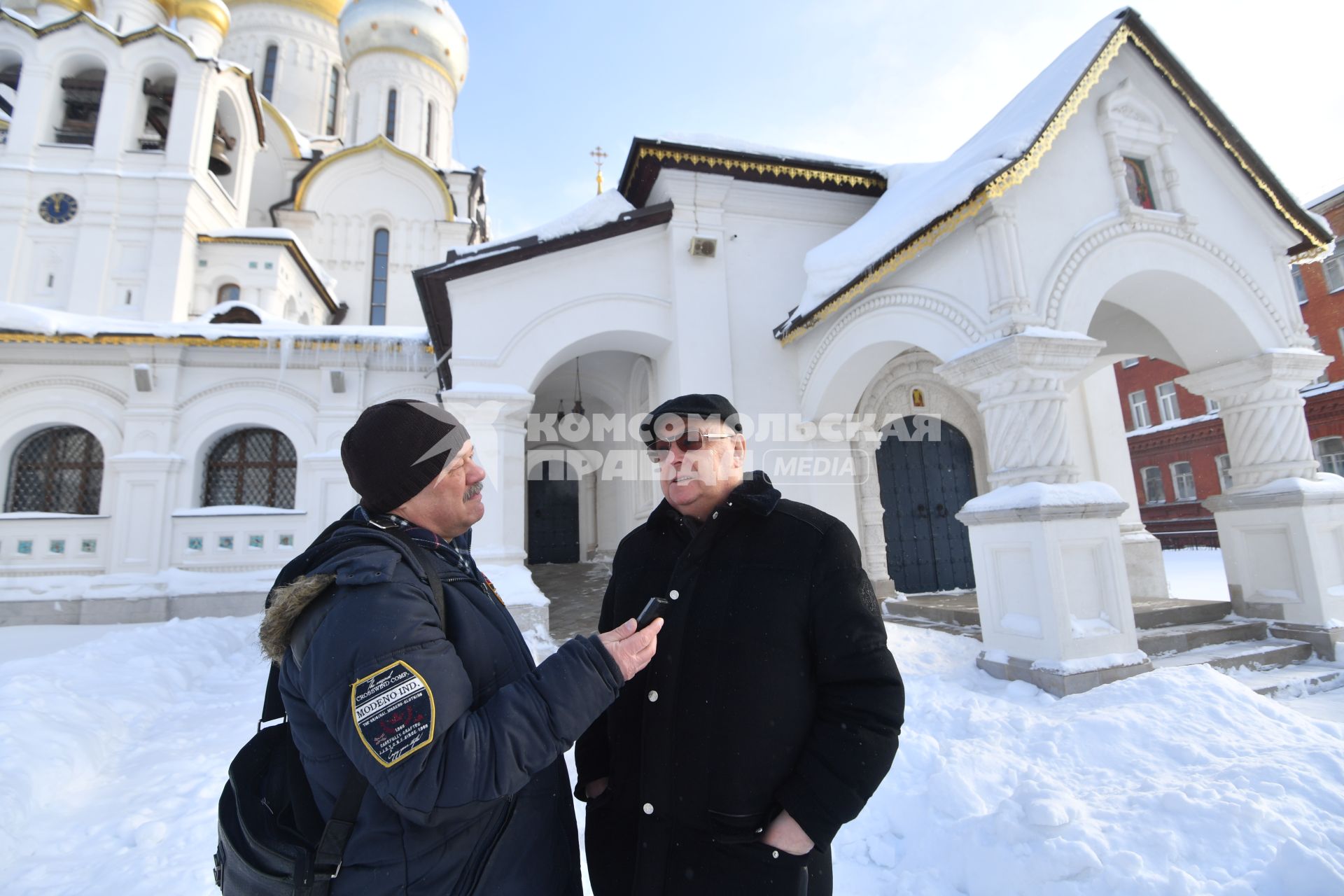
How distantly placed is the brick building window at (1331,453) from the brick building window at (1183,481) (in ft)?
11.6

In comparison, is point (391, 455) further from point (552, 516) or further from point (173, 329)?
point (552, 516)

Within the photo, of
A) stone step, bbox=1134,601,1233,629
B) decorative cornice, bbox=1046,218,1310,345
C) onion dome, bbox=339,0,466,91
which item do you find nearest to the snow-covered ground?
stone step, bbox=1134,601,1233,629

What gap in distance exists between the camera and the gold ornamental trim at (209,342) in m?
9.68

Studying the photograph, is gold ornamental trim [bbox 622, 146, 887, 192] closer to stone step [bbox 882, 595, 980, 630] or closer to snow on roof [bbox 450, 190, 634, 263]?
snow on roof [bbox 450, 190, 634, 263]

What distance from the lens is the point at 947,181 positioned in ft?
18.6

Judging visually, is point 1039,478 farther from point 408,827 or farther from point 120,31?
point 120,31

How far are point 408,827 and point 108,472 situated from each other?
476 inches

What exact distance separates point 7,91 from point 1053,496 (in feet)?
85.4

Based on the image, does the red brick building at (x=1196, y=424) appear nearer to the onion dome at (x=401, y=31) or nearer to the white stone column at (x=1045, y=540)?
the white stone column at (x=1045, y=540)

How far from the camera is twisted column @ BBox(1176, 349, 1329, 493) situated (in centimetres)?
587

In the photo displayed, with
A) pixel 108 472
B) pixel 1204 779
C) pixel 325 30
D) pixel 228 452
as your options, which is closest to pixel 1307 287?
pixel 1204 779

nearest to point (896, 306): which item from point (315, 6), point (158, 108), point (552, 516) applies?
point (552, 516)

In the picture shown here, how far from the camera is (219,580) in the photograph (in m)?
9.85

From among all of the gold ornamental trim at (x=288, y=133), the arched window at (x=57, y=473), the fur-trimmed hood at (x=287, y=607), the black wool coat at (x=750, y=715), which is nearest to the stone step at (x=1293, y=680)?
the black wool coat at (x=750, y=715)
